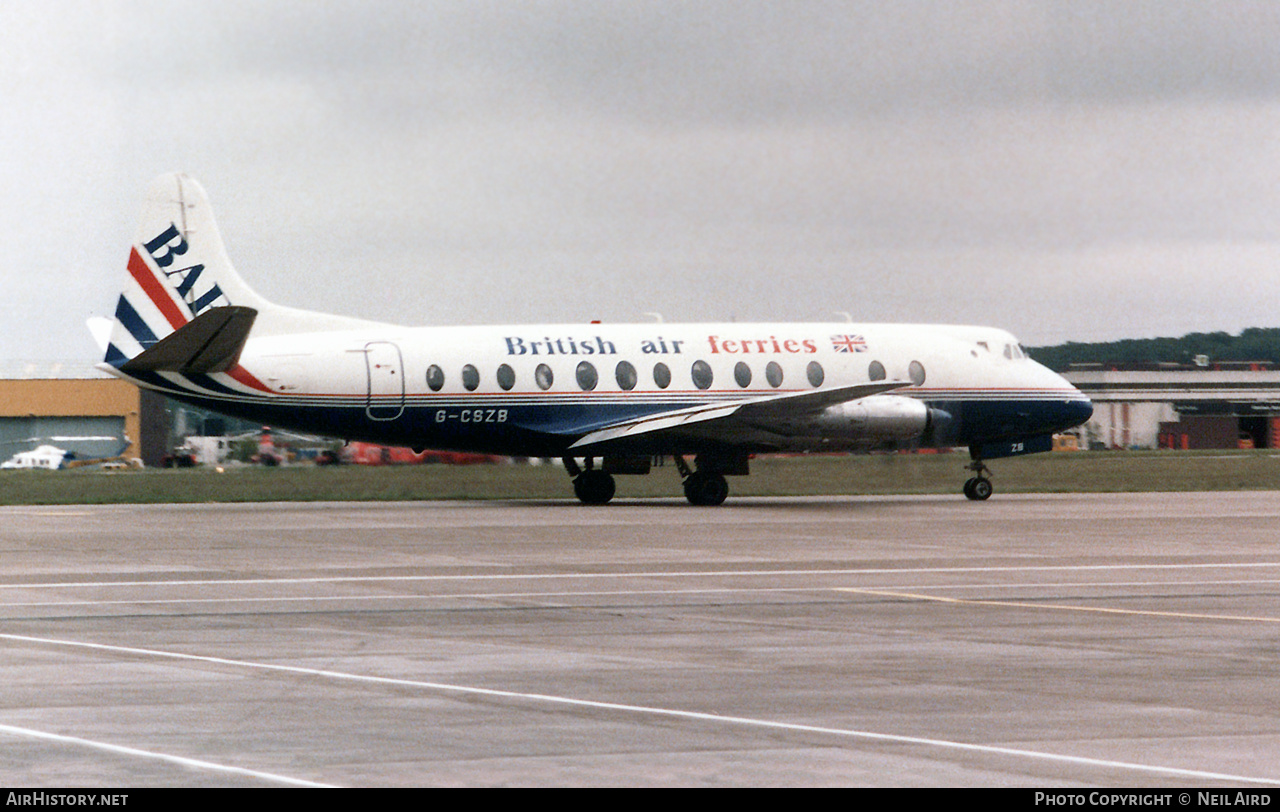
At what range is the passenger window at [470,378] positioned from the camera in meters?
35.2

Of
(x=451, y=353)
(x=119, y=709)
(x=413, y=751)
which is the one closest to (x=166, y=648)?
(x=119, y=709)

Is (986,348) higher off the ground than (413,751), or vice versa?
(986,348)

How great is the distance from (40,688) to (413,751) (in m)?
3.73

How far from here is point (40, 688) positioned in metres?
11.1

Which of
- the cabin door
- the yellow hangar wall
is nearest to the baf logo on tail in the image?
the cabin door

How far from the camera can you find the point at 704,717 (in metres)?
9.97

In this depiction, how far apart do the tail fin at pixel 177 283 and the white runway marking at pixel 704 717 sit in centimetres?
2139

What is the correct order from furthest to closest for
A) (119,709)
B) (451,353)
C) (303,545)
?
(451,353), (303,545), (119,709)

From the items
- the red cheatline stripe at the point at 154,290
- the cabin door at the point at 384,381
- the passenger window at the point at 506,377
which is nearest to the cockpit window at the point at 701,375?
the passenger window at the point at 506,377

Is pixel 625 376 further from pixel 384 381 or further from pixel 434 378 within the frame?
pixel 384 381

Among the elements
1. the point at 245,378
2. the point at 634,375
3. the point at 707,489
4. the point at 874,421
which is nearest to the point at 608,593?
the point at 245,378

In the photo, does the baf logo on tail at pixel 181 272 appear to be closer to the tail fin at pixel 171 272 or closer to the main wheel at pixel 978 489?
the tail fin at pixel 171 272
